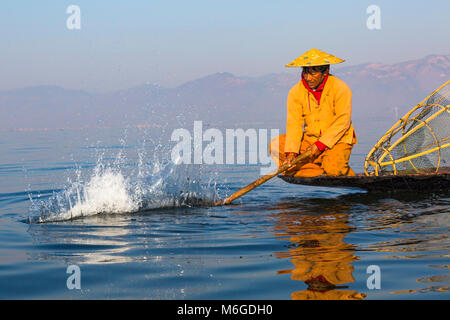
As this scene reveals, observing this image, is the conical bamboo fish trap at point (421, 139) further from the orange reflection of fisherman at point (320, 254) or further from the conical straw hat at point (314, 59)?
the orange reflection of fisherman at point (320, 254)

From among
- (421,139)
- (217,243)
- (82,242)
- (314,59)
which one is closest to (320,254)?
(217,243)

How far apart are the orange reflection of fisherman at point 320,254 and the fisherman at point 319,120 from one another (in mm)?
1616

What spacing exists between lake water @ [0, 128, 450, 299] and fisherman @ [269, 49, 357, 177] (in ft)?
1.90

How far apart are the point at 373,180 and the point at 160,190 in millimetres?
3268

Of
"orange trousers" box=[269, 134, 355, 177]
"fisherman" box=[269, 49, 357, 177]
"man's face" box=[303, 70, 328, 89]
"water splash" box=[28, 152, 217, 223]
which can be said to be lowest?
"water splash" box=[28, 152, 217, 223]

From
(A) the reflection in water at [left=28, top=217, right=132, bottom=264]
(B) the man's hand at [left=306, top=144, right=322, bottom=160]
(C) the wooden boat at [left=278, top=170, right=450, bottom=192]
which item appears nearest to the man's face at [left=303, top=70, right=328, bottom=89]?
(B) the man's hand at [left=306, top=144, right=322, bottom=160]

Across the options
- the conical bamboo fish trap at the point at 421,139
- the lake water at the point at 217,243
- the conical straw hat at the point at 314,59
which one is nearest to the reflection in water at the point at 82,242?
the lake water at the point at 217,243

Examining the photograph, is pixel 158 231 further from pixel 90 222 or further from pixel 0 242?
pixel 0 242

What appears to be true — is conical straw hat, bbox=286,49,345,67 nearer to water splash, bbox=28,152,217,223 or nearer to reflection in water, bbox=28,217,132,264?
water splash, bbox=28,152,217,223

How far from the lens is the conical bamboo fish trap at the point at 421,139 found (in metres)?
9.07

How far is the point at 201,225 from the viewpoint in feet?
21.3

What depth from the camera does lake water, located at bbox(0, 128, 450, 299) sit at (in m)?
4.04
